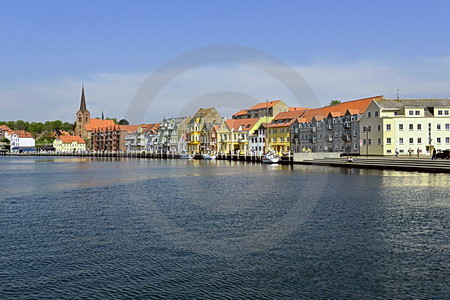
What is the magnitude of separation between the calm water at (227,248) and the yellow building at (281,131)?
4120 inches

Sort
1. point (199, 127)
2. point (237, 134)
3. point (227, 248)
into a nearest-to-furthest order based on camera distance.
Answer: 1. point (227, 248)
2. point (237, 134)
3. point (199, 127)

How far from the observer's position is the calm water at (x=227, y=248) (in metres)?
14.9

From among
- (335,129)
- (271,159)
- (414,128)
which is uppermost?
(335,129)

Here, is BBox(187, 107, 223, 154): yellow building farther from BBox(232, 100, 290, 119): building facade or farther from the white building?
the white building

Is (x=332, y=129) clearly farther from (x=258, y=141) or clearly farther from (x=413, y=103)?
(x=258, y=141)

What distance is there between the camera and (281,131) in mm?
142625

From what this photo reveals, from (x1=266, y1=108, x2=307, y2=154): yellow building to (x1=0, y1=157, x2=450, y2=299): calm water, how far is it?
105 m

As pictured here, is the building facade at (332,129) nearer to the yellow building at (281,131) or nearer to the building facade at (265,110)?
the yellow building at (281,131)

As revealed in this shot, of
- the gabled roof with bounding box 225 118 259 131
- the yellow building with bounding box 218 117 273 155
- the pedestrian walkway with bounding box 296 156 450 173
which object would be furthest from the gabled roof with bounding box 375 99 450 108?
the gabled roof with bounding box 225 118 259 131

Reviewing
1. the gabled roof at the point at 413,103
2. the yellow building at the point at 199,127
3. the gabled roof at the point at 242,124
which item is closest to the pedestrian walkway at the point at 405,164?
the gabled roof at the point at 413,103

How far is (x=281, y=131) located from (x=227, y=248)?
12463 cm

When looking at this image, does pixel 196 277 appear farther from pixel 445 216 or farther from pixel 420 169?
pixel 420 169

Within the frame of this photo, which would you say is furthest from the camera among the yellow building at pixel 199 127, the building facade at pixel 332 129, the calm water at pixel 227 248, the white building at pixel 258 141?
the yellow building at pixel 199 127

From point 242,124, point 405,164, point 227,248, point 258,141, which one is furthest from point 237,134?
point 227,248
